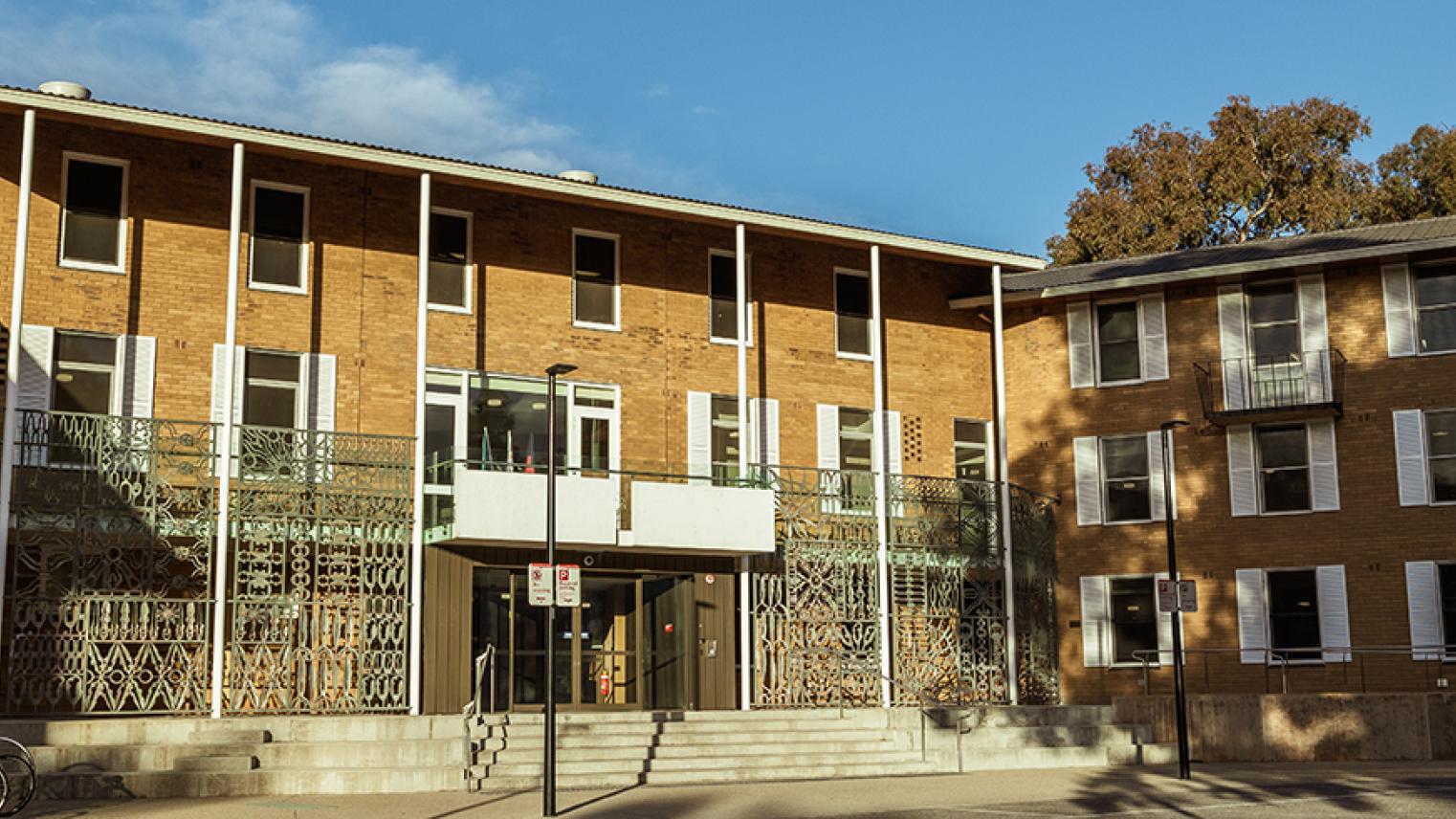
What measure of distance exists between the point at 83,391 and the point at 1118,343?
59.1 feet

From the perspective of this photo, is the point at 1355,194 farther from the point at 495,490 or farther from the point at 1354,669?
the point at 495,490

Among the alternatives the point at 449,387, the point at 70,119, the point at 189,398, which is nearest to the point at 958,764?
the point at 449,387

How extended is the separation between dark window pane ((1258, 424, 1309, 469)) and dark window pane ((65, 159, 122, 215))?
19.4 m

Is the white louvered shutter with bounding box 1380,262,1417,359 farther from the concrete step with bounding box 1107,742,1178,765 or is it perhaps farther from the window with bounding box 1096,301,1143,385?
the concrete step with bounding box 1107,742,1178,765

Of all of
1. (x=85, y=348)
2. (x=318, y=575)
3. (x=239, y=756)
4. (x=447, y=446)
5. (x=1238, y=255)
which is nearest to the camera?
(x=239, y=756)

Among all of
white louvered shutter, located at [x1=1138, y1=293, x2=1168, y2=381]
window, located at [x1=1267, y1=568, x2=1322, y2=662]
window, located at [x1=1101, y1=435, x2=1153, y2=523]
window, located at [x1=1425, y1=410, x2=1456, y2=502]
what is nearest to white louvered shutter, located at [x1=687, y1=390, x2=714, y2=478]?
window, located at [x1=1101, y1=435, x2=1153, y2=523]

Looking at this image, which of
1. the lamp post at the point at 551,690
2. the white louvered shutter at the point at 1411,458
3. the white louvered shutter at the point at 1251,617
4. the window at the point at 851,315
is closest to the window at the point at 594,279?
the window at the point at 851,315

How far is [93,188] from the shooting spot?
23594 mm

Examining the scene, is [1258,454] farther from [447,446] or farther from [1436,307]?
[447,446]

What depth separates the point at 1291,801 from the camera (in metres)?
18.9

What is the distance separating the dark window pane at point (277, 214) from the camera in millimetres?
24672

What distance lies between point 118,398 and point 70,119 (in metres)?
3.88

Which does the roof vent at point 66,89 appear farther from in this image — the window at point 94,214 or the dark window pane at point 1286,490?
the dark window pane at point 1286,490

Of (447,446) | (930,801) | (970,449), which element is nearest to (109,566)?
(447,446)
